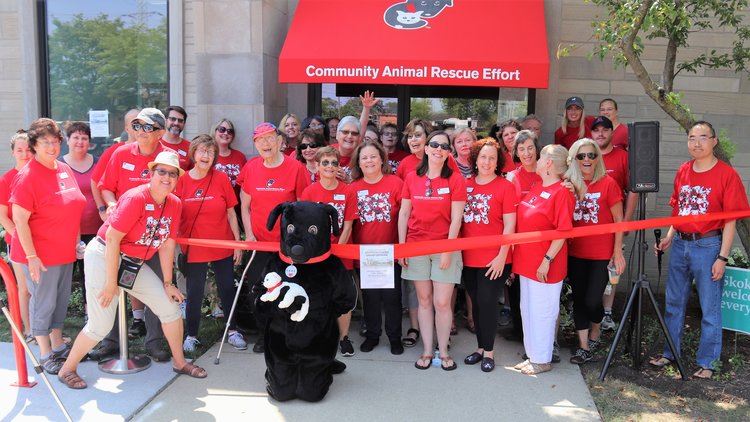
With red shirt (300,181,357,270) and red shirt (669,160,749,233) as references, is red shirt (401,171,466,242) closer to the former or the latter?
red shirt (300,181,357,270)

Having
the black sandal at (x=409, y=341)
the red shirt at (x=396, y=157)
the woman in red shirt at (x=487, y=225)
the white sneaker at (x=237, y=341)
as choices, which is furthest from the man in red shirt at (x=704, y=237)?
the white sneaker at (x=237, y=341)

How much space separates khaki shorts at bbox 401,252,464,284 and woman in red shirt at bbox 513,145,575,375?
18.9 inches

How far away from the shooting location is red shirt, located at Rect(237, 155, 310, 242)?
5.06 meters

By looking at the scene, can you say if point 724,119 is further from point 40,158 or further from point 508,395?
point 40,158

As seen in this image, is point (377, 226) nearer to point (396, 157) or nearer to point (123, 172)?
point (396, 157)

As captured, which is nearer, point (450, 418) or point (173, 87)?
point (450, 418)

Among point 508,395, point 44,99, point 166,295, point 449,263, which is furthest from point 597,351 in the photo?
point 44,99

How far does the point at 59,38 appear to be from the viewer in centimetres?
812

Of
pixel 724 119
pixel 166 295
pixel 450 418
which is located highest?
pixel 724 119

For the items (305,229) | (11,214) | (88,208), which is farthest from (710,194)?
(11,214)

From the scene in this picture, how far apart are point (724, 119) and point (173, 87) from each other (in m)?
6.88

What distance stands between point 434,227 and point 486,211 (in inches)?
16.9

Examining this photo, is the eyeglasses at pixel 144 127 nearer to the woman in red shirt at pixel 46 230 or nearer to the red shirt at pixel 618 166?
the woman in red shirt at pixel 46 230

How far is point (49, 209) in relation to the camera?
4504 mm
